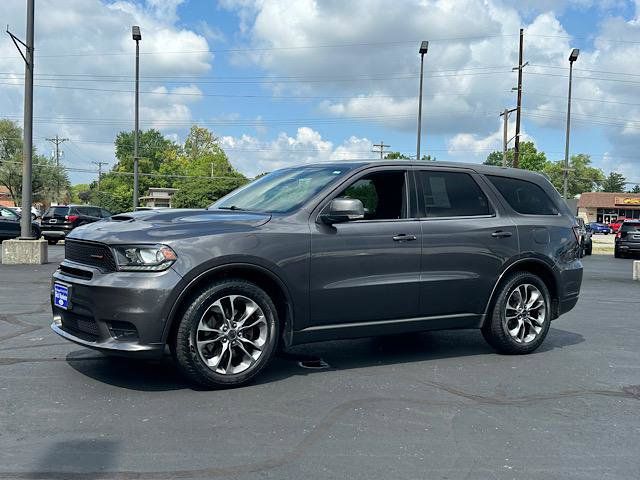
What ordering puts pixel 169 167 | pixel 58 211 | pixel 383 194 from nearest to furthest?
pixel 383 194, pixel 58 211, pixel 169 167

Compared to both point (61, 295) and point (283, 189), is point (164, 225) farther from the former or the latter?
point (283, 189)

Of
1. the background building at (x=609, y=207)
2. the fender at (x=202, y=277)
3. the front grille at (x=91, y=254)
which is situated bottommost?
the fender at (x=202, y=277)

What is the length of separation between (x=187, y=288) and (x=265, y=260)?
633 mm

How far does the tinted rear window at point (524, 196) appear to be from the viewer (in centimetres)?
639

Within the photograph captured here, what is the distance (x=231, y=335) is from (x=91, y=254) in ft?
3.92

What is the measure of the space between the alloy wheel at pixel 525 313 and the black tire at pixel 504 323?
0.03 m

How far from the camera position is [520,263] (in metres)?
6.21

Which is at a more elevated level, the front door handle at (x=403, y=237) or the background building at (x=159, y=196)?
the background building at (x=159, y=196)

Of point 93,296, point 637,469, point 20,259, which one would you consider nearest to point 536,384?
point 637,469

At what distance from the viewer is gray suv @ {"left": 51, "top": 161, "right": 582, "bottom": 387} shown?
4.55m

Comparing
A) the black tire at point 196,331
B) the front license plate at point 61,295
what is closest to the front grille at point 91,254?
the front license plate at point 61,295

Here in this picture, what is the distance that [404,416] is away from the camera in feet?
14.2

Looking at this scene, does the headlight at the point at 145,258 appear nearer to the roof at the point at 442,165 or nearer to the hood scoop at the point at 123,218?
the hood scoop at the point at 123,218

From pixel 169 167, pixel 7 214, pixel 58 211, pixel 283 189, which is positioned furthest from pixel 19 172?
pixel 283 189
